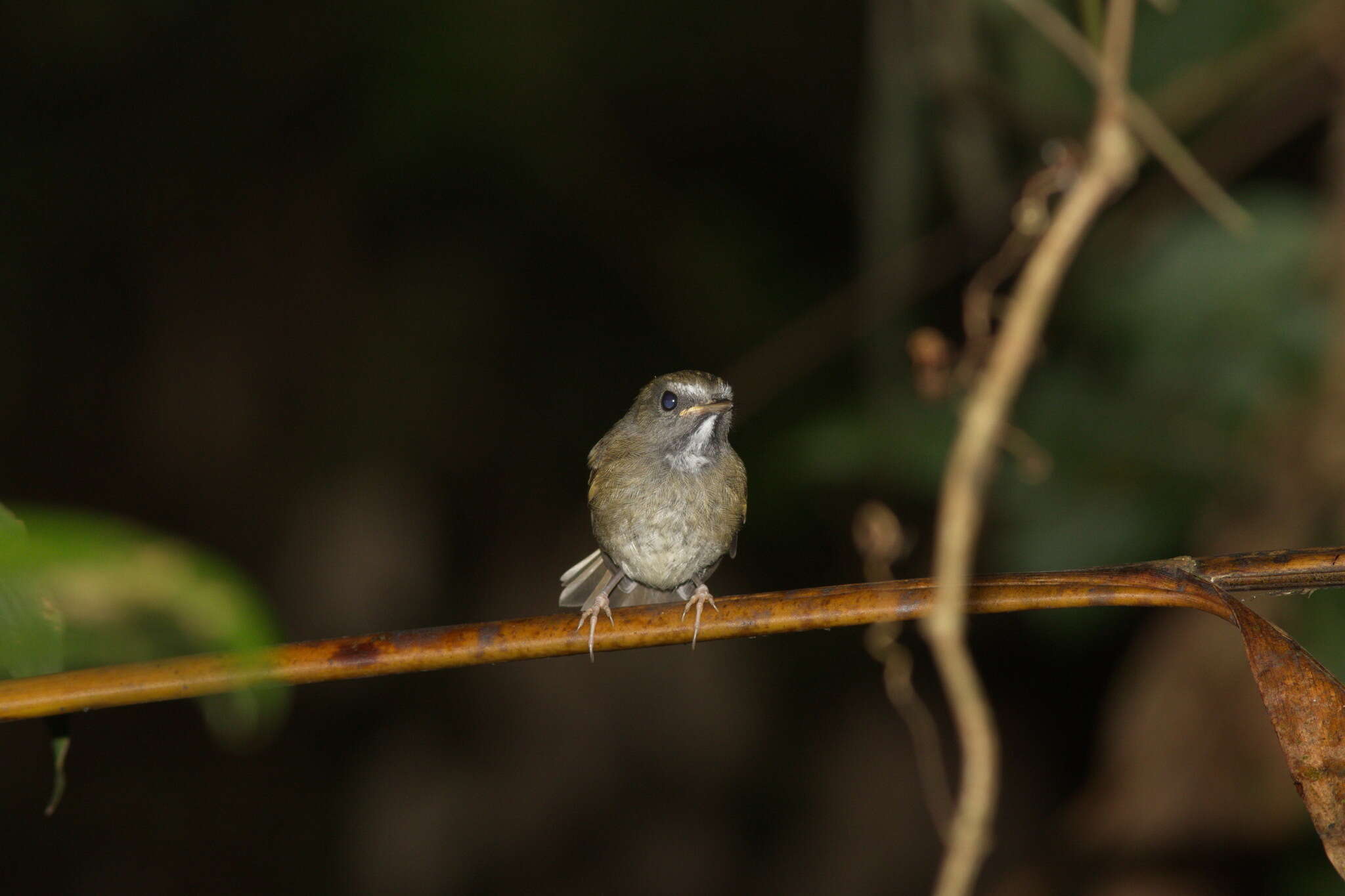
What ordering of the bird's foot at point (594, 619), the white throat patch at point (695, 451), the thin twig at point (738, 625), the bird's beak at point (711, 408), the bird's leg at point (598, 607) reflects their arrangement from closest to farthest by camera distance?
the thin twig at point (738, 625) < the bird's foot at point (594, 619) < the bird's leg at point (598, 607) < the bird's beak at point (711, 408) < the white throat patch at point (695, 451)

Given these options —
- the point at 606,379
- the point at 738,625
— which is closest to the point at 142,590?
the point at 738,625

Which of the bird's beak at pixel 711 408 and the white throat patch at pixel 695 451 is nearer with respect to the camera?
the bird's beak at pixel 711 408

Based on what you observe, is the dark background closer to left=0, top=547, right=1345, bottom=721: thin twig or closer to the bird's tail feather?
the bird's tail feather

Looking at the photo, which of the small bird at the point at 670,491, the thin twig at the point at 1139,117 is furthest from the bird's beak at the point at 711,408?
the thin twig at the point at 1139,117

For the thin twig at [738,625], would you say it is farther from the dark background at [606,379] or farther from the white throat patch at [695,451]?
the dark background at [606,379]

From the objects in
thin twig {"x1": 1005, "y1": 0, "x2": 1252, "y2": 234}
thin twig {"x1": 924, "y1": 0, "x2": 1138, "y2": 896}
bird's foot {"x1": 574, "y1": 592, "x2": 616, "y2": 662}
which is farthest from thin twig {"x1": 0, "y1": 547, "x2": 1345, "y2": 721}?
thin twig {"x1": 1005, "y1": 0, "x2": 1252, "y2": 234}

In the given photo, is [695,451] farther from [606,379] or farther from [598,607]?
[606,379]
